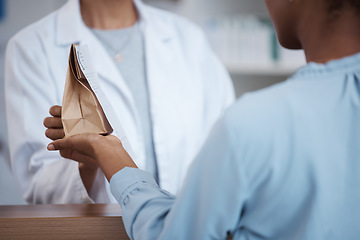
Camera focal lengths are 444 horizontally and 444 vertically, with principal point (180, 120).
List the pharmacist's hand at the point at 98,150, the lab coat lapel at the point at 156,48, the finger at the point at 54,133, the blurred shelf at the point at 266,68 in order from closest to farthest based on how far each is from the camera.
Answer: the pharmacist's hand at the point at 98,150
the finger at the point at 54,133
the lab coat lapel at the point at 156,48
the blurred shelf at the point at 266,68

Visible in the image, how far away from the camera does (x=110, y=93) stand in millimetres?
946

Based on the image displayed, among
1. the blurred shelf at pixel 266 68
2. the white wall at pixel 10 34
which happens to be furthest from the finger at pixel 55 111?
the blurred shelf at pixel 266 68

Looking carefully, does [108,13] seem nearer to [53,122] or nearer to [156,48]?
[156,48]

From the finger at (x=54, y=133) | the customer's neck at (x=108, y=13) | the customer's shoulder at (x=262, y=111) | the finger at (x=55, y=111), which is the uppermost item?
the customer's shoulder at (x=262, y=111)

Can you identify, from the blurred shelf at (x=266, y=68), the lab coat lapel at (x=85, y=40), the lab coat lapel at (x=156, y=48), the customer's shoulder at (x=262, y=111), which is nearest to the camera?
the customer's shoulder at (x=262, y=111)

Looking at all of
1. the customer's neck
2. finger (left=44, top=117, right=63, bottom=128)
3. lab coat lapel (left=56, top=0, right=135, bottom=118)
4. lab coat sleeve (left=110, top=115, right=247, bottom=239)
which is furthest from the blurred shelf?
lab coat sleeve (left=110, top=115, right=247, bottom=239)

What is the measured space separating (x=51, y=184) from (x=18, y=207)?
8cm

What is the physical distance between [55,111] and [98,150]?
0.50 ft

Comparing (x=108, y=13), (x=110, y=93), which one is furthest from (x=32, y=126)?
(x=108, y=13)

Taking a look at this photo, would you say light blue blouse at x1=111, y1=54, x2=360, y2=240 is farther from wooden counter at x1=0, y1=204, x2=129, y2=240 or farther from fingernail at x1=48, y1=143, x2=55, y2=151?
fingernail at x1=48, y1=143, x2=55, y2=151

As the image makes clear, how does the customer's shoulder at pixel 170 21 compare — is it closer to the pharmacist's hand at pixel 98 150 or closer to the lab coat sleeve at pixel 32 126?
the lab coat sleeve at pixel 32 126

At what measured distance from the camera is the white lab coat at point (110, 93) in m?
0.84

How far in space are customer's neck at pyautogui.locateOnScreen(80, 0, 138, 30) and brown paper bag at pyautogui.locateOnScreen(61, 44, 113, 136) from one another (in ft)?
0.79

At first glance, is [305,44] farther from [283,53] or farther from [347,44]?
[283,53]
